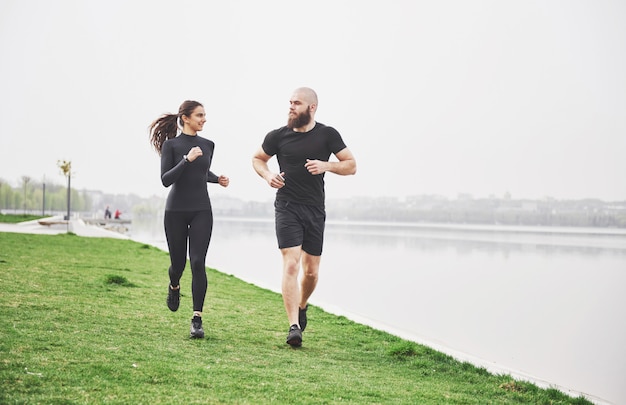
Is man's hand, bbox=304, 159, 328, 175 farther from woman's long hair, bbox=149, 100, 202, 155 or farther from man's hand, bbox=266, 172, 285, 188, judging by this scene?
woman's long hair, bbox=149, 100, 202, 155

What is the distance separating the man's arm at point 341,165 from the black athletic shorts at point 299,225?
388 millimetres

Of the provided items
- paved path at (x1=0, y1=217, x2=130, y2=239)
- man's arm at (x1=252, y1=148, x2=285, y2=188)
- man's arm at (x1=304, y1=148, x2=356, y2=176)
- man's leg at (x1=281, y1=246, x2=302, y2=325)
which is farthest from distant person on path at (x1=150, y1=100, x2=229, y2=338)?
paved path at (x1=0, y1=217, x2=130, y2=239)

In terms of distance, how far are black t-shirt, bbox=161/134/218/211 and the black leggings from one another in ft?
0.24

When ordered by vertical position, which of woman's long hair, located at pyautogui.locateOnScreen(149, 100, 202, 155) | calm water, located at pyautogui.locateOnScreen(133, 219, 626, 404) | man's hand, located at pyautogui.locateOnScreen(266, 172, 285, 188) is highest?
woman's long hair, located at pyautogui.locateOnScreen(149, 100, 202, 155)

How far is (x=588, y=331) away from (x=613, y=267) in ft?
52.0

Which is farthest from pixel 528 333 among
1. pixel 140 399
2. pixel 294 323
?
pixel 140 399

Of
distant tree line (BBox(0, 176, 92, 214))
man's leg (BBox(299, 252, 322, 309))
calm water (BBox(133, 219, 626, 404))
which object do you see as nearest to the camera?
man's leg (BBox(299, 252, 322, 309))

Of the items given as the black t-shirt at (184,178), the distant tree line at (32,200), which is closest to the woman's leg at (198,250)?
the black t-shirt at (184,178)

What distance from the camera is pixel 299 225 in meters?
5.80

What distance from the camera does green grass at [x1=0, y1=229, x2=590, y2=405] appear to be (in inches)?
141

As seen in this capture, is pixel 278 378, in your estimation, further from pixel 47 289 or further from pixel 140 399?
pixel 47 289

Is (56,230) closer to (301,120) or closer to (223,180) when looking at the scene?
(223,180)

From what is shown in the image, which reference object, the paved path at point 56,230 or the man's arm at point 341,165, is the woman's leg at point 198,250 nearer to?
the man's arm at point 341,165

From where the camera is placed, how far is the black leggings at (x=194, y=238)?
19.0 feet
